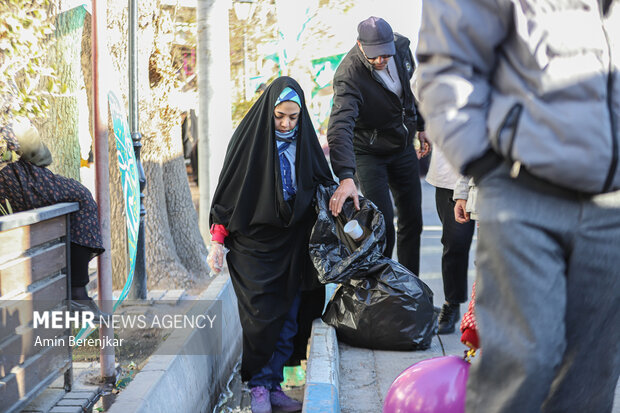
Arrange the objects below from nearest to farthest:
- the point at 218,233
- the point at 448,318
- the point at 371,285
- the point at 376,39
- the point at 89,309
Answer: the point at 89,309
the point at 218,233
the point at 371,285
the point at 376,39
the point at 448,318

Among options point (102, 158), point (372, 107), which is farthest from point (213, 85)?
point (102, 158)

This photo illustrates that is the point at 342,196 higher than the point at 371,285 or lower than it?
higher

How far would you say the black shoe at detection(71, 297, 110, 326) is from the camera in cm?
391

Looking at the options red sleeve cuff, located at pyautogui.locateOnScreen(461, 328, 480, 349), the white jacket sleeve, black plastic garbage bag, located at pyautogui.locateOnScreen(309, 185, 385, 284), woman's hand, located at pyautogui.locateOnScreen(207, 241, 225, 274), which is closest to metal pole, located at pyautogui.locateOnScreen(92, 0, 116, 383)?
woman's hand, located at pyautogui.locateOnScreen(207, 241, 225, 274)

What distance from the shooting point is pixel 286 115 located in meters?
4.20

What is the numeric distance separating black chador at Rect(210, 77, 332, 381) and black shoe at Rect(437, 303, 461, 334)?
3.60 feet

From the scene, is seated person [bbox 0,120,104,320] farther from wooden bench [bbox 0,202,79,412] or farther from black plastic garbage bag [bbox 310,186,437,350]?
black plastic garbage bag [bbox 310,186,437,350]

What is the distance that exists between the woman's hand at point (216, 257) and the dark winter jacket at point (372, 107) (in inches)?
40.3

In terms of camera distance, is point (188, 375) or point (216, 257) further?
point (216, 257)

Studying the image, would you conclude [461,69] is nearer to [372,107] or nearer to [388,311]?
[388,311]

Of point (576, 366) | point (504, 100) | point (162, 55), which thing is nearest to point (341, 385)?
point (576, 366)

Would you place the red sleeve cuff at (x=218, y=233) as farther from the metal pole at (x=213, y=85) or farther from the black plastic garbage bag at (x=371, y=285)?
the metal pole at (x=213, y=85)

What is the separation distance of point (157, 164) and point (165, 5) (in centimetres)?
164

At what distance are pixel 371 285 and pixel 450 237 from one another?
0.69 meters
